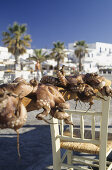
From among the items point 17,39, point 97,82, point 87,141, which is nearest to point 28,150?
point 87,141

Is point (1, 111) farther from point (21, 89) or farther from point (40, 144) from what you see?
point (40, 144)

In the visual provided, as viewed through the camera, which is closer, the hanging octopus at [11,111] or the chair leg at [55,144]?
the hanging octopus at [11,111]

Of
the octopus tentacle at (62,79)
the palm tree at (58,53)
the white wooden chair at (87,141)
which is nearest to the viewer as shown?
the octopus tentacle at (62,79)

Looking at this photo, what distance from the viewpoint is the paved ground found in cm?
264

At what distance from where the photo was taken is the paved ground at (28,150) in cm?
264

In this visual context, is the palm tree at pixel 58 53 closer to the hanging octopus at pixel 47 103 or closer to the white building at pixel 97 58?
the white building at pixel 97 58

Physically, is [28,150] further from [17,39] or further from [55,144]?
[17,39]

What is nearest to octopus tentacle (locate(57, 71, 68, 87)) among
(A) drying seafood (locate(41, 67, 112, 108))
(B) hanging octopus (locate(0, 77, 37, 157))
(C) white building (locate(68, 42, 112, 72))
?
(A) drying seafood (locate(41, 67, 112, 108))

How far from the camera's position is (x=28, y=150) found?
3.12m

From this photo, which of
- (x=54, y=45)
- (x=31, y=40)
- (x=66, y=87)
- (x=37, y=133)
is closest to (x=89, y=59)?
(x=54, y=45)

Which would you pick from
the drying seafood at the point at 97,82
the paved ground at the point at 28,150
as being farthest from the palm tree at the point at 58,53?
the drying seafood at the point at 97,82

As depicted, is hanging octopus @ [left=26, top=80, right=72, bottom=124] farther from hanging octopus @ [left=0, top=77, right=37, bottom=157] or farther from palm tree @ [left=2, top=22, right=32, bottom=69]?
palm tree @ [left=2, top=22, right=32, bottom=69]

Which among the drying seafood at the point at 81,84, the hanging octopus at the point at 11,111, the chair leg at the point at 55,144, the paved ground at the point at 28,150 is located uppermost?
the drying seafood at the point at 81,84

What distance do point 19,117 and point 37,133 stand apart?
3759 millimetres
